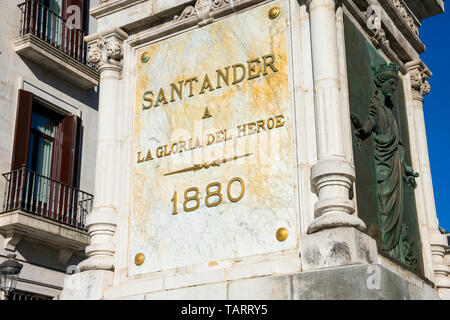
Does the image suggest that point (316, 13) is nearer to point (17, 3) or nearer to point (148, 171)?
point (148, 171)

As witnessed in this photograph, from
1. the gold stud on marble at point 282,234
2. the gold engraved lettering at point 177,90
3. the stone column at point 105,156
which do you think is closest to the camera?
the gold stud on marble at point 282,234

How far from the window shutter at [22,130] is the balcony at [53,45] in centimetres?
104

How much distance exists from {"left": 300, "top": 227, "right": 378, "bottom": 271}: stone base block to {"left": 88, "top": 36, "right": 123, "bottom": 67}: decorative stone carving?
12.8 feet

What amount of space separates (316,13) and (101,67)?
3090mm

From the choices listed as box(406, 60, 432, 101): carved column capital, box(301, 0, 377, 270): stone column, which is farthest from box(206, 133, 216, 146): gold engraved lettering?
box(406, 60, 432, 101): carved column capital

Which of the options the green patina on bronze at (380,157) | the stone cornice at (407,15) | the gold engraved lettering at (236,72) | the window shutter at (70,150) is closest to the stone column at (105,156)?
the gold engraved lettering at (236,72)

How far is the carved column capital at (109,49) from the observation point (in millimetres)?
10219

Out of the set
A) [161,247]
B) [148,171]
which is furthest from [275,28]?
[161,247]

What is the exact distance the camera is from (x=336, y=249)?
24.6ft

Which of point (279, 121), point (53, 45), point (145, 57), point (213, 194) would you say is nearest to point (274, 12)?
point (279, 121)

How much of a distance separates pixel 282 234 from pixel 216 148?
138 centimetres

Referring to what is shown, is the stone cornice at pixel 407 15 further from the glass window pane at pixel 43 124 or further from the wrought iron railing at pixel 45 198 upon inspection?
the glass window pane at pixel 43 124

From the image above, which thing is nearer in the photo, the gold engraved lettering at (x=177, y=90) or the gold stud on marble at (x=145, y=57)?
the gold engraved lettering at (x=177, y=90)
